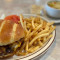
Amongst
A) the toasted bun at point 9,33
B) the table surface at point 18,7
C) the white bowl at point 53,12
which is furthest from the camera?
the white bowl at point 53,12

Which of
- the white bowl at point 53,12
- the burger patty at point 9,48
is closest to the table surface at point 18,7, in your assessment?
the white bowl at point 53,12

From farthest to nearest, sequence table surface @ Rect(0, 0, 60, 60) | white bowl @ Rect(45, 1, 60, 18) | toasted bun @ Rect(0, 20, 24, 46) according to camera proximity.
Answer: white bowl @ Rect(45, 1, 60, 18) < table surface @ Rect(0, 0, 60, 60) < toasted bun @ Rect(0, 20, 24, 46)

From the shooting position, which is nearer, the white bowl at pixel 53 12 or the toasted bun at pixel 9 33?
the toasted bun at pixel 9 33

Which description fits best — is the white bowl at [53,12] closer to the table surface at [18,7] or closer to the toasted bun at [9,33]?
the table surface at [18,7]

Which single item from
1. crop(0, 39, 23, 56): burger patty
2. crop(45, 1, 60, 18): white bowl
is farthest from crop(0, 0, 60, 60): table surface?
crop(0, 39, 23, 56): burger patty

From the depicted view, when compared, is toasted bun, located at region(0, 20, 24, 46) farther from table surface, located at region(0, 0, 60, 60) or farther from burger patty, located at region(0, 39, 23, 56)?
table surface, located at region(0, 0, 60, 60)

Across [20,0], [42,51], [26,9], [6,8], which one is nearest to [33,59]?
[42,51]

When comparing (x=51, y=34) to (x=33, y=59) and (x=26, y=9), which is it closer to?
(x=33, y=59)

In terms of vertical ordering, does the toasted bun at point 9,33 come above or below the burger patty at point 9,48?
above
